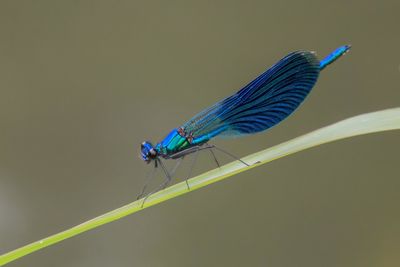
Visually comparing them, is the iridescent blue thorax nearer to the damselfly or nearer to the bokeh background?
the damselfly

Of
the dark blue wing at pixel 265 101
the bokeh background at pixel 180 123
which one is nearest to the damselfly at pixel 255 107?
the dark blue wing at pixel 265 101

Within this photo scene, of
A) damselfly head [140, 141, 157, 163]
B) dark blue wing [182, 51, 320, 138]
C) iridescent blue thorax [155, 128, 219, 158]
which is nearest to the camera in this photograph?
dark blue wing [182, 51, 320, 138]

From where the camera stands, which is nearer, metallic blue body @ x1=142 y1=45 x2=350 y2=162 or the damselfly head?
metallic blue body @ x1=142 y1=45 x2=350 y2=162

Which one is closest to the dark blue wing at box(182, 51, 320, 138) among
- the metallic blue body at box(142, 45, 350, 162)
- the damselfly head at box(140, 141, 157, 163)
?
the metallic blue body at box(142, 45, 350, 162)

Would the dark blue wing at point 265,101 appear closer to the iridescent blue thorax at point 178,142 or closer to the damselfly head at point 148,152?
the iridescent blue thorax at point 178,142

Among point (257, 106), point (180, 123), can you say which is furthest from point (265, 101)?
point (180, 123)

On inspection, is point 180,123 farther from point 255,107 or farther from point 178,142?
point 255,107

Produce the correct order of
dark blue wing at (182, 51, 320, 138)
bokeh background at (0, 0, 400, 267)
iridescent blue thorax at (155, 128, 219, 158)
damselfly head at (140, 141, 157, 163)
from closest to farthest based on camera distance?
dark blue wing at (182, 51, 320, 138) < iridescent blue thorax at (155, 128, 219, 158) < damselfly head at (140, 141, 157, 163) < bokeh background at (0, 0, 400, 267)

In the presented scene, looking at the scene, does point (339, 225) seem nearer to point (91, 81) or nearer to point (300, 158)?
point (300, 158)
